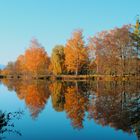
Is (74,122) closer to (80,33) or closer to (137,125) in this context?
(137,125)

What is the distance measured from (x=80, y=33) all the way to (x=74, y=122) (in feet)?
159

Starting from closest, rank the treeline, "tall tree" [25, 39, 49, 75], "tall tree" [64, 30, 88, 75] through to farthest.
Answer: the treeline, "tall tree" [64, 30, 88, 75], "tall tree" [25, 39, 49, 75]

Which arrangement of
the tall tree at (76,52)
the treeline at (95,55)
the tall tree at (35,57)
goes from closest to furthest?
the treeline at (95,55), the tall tree at (76,52), the tall tree at (35,57)

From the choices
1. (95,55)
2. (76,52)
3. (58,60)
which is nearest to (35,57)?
(58,60)

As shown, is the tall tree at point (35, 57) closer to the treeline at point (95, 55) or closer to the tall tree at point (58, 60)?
the treeline at point (95, 55)

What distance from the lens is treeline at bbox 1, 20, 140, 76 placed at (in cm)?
5222

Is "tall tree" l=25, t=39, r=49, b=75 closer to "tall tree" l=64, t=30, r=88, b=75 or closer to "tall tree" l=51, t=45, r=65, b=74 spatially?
"tall tree" l=51, t=45, r=65, b=74

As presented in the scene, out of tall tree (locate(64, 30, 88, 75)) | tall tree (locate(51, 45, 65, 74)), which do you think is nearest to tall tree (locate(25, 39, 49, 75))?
tall tree (locate(51, 45, 65, 74))

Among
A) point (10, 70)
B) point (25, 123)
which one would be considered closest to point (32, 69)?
point (10, 70)

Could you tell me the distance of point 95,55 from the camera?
60031 millimetres

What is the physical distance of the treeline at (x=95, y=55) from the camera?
52.2 metres

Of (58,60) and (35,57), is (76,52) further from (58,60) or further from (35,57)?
(35,57)

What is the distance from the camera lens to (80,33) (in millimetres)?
60125

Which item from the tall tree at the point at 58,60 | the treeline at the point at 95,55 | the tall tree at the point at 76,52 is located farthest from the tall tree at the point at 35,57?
the tall tree at the point at 76,52
